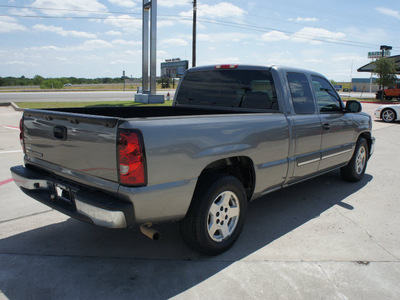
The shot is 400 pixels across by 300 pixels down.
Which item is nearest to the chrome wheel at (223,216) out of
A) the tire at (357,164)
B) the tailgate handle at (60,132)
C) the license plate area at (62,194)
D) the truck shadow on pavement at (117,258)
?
the truck shadow on pavement at (117,258)

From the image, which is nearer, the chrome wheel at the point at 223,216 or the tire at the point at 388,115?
the chrome wheel at the point at 223,216

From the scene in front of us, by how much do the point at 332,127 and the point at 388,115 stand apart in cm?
1377

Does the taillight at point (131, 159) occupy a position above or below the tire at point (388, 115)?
above

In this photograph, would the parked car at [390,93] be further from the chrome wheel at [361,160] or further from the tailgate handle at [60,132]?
the tailgate handle at [60,132]

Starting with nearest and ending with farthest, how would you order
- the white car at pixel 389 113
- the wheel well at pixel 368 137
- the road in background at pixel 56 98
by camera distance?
the wheel well at pixel 368 137, the white car at pixel 389 113, the road in background at pixel 56 98

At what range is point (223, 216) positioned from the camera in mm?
3223

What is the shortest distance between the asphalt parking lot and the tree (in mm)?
39456

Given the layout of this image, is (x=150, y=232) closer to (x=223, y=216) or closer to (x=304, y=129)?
(x=223, y=216)

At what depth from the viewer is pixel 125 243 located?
3473 millimetres

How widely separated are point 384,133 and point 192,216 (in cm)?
1160

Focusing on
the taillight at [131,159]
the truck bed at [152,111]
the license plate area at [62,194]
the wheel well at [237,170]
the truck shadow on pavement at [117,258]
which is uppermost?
the truck bed at [152,111]

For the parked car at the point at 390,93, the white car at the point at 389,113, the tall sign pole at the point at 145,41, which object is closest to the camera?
the white car at the point at 389,113

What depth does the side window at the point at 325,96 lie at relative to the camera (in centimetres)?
461

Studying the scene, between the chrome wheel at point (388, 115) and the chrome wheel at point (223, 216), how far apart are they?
51.3ft
